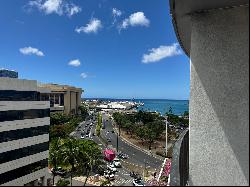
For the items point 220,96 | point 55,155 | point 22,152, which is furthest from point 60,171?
point 220,96

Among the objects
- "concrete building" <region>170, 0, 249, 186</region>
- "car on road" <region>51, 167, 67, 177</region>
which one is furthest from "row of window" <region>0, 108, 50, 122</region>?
"concrete building" <region>170, 0, 249, 186</region>

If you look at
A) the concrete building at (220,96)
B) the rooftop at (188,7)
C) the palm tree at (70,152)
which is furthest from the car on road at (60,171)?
the concrete building at (220,96)

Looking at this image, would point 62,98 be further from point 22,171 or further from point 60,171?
point 22,171

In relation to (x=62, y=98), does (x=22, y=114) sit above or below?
below

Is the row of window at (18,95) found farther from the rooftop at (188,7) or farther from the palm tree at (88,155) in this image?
the rooftop at (188,7)

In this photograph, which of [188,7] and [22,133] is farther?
[22,133]

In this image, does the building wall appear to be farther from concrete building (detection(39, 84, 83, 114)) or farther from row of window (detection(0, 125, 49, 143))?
concrete building (detection(39, 84, 83, 114))

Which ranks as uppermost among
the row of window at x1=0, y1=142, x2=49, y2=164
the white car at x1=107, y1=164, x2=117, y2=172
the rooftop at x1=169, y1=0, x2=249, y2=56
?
the rooftop at x1=169, y1=0, x2=249, y2=56

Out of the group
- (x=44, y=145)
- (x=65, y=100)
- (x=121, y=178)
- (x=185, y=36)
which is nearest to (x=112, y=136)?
(x=65, y=100)
